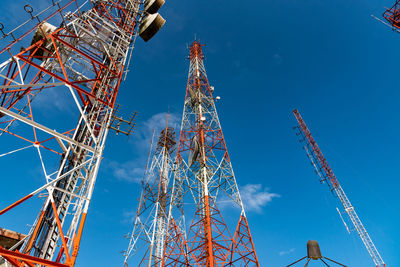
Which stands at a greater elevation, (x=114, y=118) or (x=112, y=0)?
(x=112, y=0)

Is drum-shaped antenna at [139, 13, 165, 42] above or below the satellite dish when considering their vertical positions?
above

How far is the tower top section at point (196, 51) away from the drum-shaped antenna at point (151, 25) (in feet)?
43.3

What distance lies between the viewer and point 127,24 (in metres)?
15.0

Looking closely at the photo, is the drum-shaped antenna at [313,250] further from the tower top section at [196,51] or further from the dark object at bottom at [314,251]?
the tower top section at [196,51]

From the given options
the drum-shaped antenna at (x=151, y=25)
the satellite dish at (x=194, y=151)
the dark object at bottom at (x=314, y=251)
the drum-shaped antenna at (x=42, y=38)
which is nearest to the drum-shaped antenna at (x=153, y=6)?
the drum-shaped antenna at (x=151, y=25)

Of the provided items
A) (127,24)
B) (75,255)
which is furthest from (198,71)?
(75,255)

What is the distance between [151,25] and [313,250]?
15.3m

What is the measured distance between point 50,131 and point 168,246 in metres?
11.0

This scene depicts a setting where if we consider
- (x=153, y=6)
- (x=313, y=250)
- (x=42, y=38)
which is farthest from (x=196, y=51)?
(x=313, y=250)

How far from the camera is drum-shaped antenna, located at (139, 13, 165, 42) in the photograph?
15.4 metres

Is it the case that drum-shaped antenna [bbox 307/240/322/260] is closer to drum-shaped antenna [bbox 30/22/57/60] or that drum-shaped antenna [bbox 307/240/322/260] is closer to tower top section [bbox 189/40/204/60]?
drum-shaped antenna [bbox 30/22/57/60]

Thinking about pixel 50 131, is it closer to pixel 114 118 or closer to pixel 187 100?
pixel 114 118

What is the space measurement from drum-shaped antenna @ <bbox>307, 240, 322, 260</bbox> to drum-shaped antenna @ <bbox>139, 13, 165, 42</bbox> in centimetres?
1511

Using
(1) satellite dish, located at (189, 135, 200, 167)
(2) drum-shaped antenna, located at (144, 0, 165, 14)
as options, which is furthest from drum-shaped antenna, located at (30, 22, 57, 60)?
(1) satellite dish, located at (189, 135, 200, 167)
